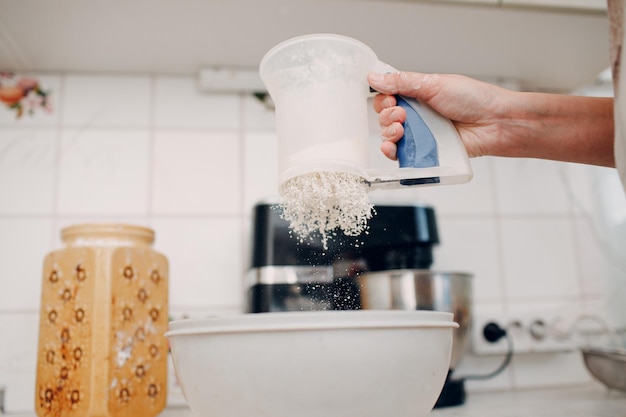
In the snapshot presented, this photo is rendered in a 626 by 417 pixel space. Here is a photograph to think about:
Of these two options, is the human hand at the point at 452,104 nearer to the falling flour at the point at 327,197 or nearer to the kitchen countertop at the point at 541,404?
the falling flour at the point at 327,197

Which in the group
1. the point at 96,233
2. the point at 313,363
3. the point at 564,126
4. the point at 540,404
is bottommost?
the point at 540,404

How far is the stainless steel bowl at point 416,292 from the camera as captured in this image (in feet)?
2.75

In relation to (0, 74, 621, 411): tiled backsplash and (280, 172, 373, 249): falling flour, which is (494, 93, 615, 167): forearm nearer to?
(280, 172, 373, 249): falling flour

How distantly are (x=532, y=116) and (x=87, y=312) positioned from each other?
0.59 metres

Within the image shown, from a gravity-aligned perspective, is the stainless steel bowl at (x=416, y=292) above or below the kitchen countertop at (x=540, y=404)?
above

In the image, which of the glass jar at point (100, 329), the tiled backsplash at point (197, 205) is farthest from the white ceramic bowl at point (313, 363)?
the tiled backsplash at point (197, 205)

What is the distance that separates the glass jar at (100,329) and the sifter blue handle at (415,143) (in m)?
0.39

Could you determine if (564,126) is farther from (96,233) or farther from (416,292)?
(96,233)

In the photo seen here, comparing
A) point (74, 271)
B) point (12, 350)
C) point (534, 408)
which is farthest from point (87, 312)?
point (534, 408)

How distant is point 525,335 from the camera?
1.04 m

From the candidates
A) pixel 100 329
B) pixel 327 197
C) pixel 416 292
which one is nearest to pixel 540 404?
pixel 416 292

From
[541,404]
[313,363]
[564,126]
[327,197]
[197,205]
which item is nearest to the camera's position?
[313,363]

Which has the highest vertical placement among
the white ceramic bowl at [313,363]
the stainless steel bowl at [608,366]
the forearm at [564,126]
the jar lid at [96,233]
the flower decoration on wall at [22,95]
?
the flower decoration on wall at [22,95]

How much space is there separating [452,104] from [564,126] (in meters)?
0.15
